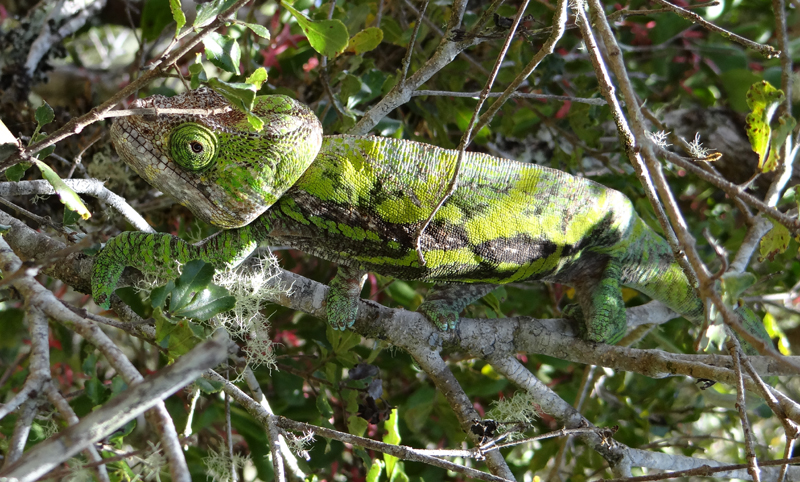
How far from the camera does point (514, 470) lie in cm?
241

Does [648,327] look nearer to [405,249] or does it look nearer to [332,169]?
[405,249]

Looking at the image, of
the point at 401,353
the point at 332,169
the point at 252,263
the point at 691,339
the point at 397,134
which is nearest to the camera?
the point at 332,169

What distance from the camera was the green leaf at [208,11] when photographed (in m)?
1.23

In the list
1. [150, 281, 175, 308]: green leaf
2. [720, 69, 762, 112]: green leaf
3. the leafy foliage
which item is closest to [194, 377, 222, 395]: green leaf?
[150, 281, 175, 308]: green leaf

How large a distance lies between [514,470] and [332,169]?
1.40 m

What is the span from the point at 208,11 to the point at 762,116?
124 cm

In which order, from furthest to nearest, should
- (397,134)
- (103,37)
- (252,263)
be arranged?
(103,37) → (397,134) → (252,263)

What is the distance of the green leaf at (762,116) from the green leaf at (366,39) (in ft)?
3.60

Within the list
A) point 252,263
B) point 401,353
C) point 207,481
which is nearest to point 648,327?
point 401,353

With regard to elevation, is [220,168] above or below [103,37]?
above

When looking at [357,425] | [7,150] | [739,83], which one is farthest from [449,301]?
[739,83]

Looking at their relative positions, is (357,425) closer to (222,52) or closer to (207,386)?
(207,386)

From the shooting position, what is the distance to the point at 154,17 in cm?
252

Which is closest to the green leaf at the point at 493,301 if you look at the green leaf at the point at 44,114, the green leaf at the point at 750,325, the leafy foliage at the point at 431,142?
the leafy foliage at the point at 431,142
